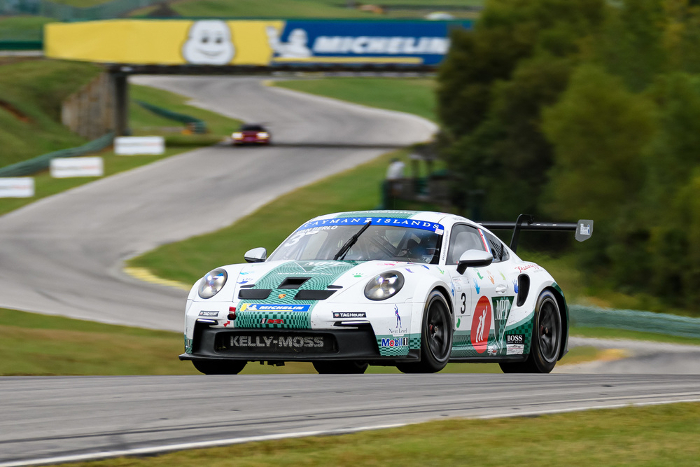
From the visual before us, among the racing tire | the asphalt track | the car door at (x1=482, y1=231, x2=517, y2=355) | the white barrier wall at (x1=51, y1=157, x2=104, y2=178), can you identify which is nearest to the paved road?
the asphalt track

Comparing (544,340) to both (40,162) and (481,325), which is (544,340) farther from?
(40,162)

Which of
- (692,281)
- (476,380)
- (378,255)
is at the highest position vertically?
(378,255)

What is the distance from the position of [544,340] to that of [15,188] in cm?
2741

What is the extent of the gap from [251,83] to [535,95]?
172 feet

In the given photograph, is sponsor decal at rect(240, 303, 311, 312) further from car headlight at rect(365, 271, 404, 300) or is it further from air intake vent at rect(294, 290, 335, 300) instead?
car headlight at rect(365, 271, 404, 300)

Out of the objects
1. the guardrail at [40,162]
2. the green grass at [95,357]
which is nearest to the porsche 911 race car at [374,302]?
the green grass at [95,357]

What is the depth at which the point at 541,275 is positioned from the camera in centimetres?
995

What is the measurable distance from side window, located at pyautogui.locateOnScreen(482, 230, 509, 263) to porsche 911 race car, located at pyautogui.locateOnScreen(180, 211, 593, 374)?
0.02 metres

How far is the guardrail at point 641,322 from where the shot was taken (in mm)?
14508

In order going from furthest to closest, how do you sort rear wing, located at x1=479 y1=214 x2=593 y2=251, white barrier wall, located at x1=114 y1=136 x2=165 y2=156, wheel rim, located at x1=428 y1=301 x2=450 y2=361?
white barrier wall, located at x1=114 y1=136 x2=165 y2=156 → rear wing, located at x1=479 y1=214 x2=593 y2=251 → wheel rim, located at x1=428 y1=301 x2=450 y2=361

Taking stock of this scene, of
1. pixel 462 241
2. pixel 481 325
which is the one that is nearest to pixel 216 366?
pixel 481 325

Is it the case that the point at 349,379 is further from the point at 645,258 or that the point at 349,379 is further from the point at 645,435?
the point at 645,258

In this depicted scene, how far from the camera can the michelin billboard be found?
44.1m

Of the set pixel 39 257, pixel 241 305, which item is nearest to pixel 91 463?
pixel 241 305
